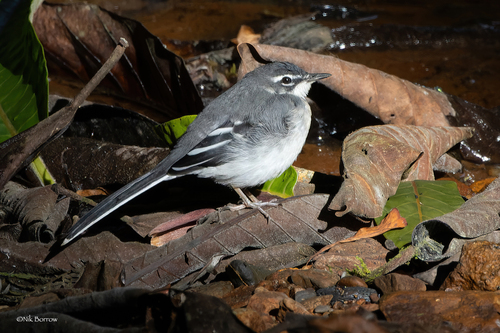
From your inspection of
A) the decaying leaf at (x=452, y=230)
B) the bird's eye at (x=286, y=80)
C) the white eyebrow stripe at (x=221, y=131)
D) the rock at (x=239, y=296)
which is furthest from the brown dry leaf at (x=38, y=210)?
the decaying leaf at (x=452, y=230)

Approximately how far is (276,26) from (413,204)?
5.37 metres

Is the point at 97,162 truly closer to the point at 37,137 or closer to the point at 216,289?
the point at 37,137

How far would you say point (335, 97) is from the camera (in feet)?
16.9

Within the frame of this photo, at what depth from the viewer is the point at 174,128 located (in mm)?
4328

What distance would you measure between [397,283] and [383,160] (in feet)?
4.16

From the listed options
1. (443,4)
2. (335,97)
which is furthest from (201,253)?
(443,4)

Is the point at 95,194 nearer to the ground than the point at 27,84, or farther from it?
nearer to the ground

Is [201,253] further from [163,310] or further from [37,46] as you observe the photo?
[37,46]

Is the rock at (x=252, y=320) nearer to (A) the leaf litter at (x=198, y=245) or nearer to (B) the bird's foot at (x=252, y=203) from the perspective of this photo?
(A) the leaf litter at (x=198, y=245)

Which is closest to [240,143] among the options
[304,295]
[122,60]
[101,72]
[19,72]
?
[101,72]

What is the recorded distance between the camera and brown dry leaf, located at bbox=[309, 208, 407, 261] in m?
3.18

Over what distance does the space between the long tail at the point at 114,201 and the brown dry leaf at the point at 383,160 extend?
1504 millimetres

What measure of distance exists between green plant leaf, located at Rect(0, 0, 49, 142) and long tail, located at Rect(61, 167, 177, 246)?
4.93 ft

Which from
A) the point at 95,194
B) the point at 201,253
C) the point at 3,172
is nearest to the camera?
the point at 201,253
